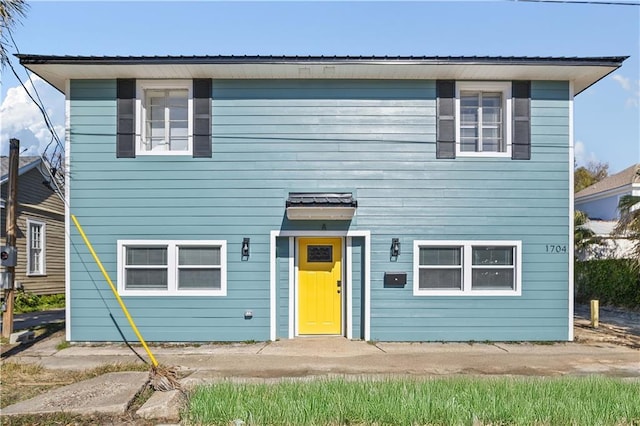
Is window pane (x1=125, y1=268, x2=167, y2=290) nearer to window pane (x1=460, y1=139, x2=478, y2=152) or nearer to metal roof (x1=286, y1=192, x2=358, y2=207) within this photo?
metal roof (x1=286, y1=192, x2=358, y2=207)

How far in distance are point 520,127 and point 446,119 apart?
1560 millimetres

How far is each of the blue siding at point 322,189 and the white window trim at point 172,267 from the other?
0.13 m

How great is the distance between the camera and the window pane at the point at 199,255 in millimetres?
10117

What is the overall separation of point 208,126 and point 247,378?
527cm

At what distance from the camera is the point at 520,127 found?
10.2 m

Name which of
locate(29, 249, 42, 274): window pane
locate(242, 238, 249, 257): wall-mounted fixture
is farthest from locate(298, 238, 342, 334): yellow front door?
locate(29, 249, 42, 274): window pane

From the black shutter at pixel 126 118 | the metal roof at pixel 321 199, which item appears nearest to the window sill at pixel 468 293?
the metal roof at pixel 321 199

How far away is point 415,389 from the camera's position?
20.0 feet

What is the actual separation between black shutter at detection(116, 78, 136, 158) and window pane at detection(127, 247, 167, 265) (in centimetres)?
197

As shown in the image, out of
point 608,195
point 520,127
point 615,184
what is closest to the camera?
point 520,127

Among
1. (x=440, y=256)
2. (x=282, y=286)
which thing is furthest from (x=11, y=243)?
(x=440, y=256)

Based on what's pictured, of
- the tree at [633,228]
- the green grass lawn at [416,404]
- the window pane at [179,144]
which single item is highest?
the window pane at [179,144]

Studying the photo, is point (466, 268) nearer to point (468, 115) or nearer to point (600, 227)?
point (468, 115)

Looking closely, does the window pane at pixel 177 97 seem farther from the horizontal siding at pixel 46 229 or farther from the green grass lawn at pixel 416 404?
the horizontal siding at pixel 46 229
